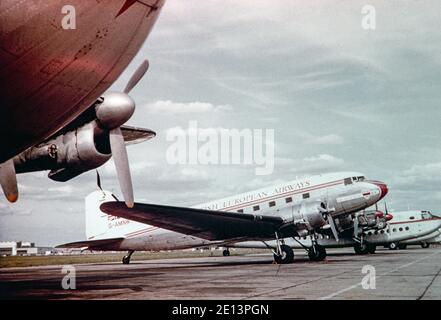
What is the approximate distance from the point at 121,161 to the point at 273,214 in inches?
499

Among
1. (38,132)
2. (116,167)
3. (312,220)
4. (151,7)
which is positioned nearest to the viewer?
(151,7)

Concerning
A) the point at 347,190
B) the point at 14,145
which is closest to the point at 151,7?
the point at 14,145

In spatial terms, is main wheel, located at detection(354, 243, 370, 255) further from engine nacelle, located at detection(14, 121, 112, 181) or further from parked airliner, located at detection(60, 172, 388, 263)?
engine nacelle, located at detection(14, 121, 112, 181)

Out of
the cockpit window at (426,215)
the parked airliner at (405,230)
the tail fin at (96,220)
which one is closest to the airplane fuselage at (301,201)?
the tail fin at (96,220)

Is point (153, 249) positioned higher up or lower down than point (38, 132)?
lower down

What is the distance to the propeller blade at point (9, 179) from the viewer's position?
704 centimetres

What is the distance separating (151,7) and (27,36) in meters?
1.21

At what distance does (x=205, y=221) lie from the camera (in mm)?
17750

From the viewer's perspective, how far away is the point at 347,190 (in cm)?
1886

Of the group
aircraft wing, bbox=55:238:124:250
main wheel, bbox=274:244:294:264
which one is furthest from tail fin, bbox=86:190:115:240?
main wheel, bbox=274:244:294:264

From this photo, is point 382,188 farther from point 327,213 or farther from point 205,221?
point 205,221

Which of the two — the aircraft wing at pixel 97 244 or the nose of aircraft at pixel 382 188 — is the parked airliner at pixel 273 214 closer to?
the nose of aircraft at pixel 382 188

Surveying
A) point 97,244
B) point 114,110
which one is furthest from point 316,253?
point 114,110
